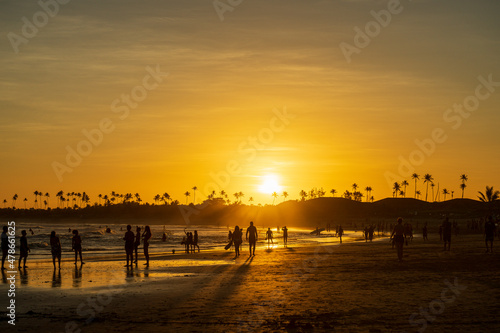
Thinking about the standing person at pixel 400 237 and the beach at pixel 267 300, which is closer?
the beach at pixel 267 300

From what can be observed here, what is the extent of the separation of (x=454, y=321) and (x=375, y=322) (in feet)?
5.70

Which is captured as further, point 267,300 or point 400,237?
point 400,237

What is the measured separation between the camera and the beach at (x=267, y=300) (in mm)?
11578

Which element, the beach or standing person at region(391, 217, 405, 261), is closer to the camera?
the beach

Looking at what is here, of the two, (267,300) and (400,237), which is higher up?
(400,237)

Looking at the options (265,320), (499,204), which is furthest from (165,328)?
(499,204)

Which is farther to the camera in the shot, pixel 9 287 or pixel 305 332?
pixel 9 287

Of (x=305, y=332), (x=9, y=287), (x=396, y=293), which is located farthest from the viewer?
(x=9, y=287)

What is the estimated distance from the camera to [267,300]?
14.8 metres

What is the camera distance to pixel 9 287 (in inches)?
733

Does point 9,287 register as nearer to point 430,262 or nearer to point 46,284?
point 46,284

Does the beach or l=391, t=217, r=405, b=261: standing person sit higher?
l=391, t=217, r=405, b=261: standing person

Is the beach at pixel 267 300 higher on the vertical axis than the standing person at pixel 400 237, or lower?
lower

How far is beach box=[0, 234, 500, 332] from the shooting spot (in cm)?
1158
